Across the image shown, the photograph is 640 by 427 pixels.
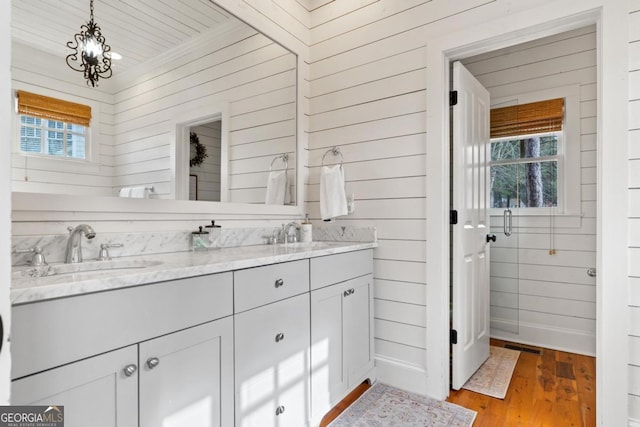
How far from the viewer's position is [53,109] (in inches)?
54.6

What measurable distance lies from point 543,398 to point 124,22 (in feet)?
10.2

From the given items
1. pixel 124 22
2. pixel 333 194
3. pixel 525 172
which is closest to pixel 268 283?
pixel 333 194

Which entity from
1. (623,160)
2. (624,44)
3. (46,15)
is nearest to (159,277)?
(46,15)

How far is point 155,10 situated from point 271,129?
95cm

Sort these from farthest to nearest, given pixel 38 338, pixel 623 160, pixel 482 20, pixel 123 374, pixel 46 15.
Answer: pixel 482 20, pixel 623 160, pixel 46 15, pixel 123 374, pixel 38 338

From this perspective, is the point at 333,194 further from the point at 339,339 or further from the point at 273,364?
the point at 273,364

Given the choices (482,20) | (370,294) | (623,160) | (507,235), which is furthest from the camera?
(507,235)

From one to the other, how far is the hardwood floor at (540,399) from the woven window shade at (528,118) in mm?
1952

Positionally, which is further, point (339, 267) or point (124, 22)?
point (339, 267)

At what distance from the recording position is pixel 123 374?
1.03 meters

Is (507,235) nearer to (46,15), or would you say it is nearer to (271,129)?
(271,129)

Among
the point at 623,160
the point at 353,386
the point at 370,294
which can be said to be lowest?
the point at 353,386

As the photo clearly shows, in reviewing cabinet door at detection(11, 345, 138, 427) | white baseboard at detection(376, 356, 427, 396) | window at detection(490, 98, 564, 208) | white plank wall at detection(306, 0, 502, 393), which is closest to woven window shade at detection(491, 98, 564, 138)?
window at detection(490, 98, 564, 208)

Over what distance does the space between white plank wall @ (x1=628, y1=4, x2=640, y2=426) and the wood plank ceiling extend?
84.3 inches
